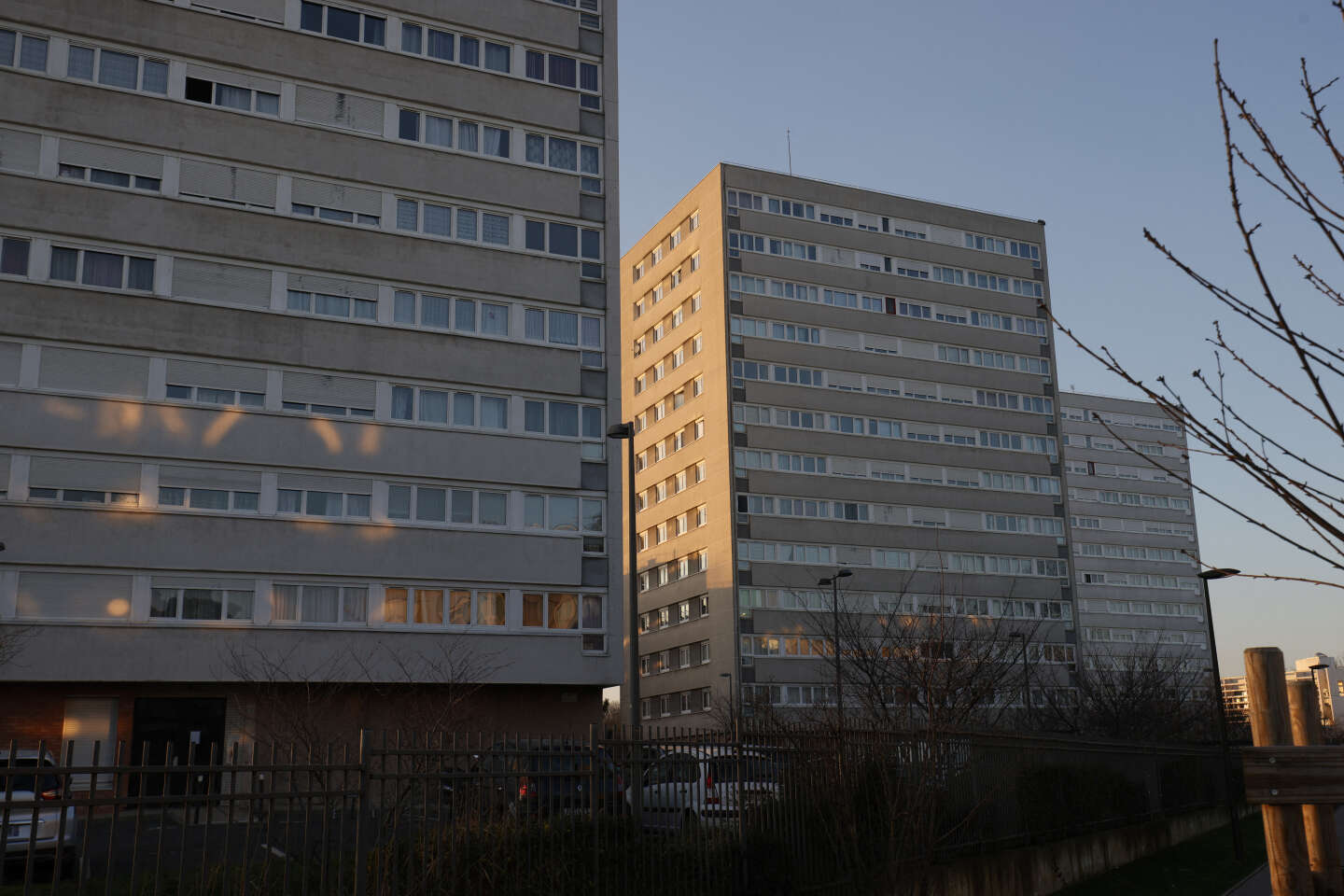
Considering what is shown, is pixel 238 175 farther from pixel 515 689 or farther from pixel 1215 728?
pixel 1215 728

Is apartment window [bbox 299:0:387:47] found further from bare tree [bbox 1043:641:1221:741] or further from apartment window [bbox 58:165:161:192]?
bare tree [bbox 1043:641:1221:741]

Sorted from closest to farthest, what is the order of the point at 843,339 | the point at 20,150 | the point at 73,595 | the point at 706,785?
the point at 706,785
the point at 73,595
the point at 20,150
the point at 843,339

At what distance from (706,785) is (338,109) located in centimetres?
3183

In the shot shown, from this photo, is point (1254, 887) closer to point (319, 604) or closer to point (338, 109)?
point (319, 604)

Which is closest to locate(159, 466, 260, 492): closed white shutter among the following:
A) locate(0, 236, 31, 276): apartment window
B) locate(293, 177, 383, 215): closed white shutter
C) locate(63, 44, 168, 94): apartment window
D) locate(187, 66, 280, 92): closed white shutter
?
locate(0, 236, 31, 276): apartment window

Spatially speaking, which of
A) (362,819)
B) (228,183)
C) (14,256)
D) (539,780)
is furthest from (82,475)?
(362,819)

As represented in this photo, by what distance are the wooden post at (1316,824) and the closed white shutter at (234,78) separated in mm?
39383

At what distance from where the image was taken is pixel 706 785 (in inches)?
526

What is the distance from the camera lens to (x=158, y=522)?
115 feet

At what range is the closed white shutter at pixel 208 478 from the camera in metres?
35.6

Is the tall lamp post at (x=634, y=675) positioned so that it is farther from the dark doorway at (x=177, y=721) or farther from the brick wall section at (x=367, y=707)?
the dark doorway at (x=177, y=721)

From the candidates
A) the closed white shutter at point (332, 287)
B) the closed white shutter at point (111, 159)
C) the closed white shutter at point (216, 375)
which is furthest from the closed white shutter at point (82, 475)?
the closed white shutter at point (111, 159)

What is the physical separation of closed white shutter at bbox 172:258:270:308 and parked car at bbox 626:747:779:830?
28.1 meters

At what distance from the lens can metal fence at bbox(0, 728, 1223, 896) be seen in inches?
374
